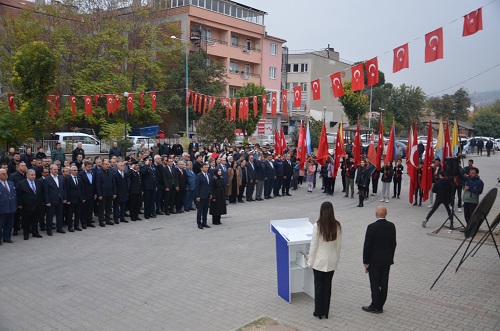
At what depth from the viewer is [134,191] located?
13.7 m

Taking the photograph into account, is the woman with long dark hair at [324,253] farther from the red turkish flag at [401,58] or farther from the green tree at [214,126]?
the green tree at [214,126]

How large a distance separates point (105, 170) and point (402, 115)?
53.3m

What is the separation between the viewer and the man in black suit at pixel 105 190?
12766mm

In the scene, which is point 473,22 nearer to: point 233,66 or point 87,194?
point 87,194

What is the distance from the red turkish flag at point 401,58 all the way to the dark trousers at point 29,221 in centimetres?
1113

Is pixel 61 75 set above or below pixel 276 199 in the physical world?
above

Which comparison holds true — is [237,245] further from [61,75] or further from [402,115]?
[402,115]

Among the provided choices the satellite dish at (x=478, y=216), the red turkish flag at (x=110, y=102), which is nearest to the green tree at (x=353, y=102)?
the red turkish flag at (x=110, y=102)

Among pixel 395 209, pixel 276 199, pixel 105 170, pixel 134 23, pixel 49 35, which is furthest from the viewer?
pixel 134 23

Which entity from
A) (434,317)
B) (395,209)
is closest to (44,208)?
(434,317)

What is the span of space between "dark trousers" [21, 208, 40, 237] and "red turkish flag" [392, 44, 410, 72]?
11.1 metres

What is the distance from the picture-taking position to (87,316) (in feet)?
21.9

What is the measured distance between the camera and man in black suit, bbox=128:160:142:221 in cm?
1367

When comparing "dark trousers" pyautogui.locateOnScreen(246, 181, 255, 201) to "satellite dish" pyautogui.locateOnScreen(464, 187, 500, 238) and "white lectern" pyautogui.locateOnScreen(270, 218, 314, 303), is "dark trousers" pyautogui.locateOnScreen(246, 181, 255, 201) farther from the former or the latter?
"satellite dish" pyautogui.locateOnScreen(464, 187, 500, 238)
